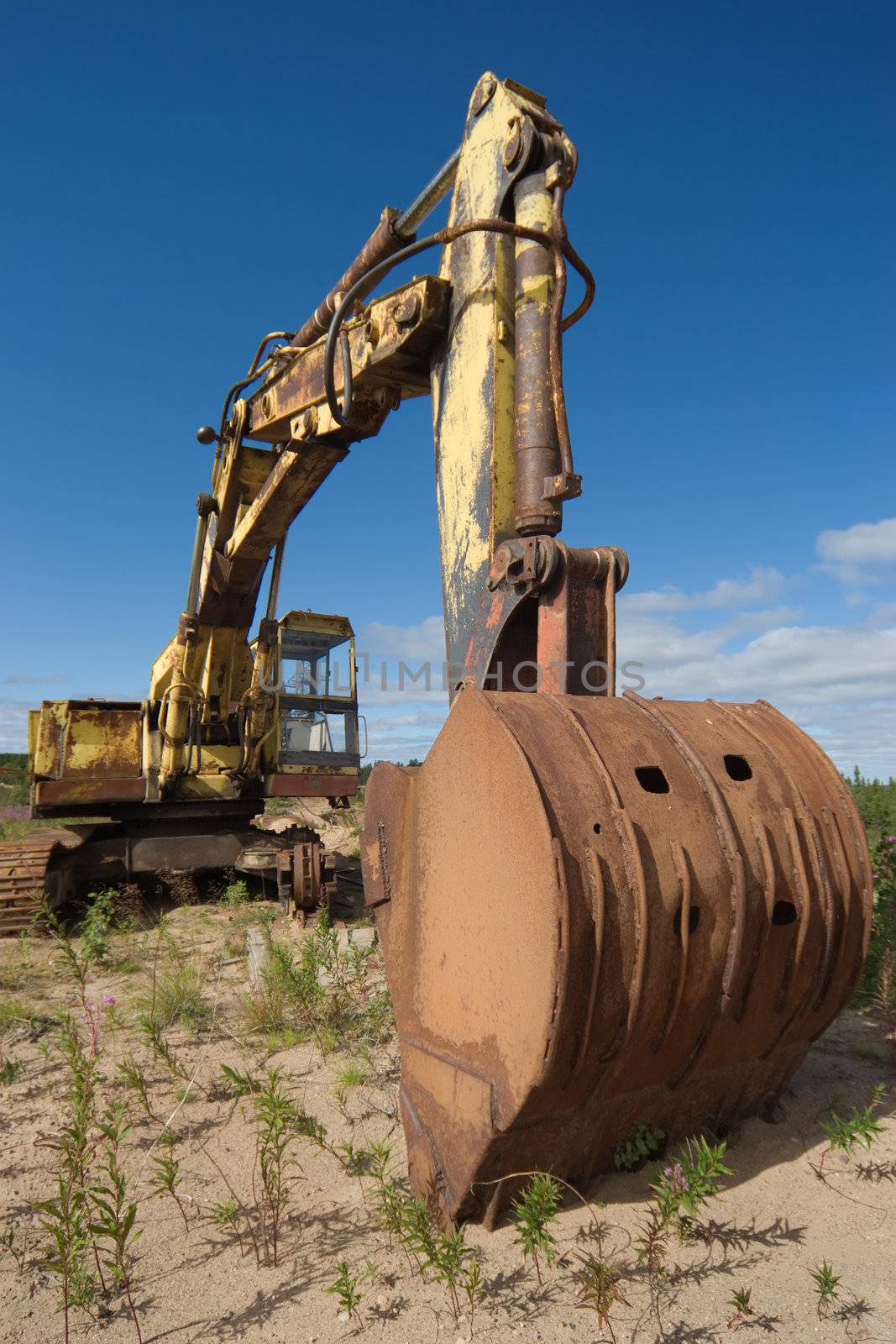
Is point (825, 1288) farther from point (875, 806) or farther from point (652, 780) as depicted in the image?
point (875, 806)

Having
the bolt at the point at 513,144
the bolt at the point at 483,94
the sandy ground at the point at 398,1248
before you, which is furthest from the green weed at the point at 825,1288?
the bolt at the point at 483,94

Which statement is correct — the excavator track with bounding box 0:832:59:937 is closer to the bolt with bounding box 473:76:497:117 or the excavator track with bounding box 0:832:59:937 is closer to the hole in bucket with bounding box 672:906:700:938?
the hole in bucket with bounding box 672:906:700:938

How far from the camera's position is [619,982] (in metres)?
2.00

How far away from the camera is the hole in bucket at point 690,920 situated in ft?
6.83

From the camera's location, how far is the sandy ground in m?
2.00

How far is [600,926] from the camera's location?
195cm

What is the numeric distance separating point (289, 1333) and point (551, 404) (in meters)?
2.96

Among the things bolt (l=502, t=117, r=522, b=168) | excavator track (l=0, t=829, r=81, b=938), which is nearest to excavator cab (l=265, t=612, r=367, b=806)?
excavator track (l=0, t=829, r=81, b=938)

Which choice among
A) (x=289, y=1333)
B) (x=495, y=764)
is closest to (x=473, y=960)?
(x=495, y=764)

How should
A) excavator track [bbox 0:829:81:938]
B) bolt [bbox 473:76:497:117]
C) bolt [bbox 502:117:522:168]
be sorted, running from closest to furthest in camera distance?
bolt [bbox 502:117:522:168]
bolt [bbox 473:76:497:117]
excavator track [bbox 0:829:81:938]

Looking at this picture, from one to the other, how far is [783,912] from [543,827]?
94 cm

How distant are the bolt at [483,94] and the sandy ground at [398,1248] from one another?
416 cm

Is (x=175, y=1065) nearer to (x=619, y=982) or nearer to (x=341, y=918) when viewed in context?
(x=619, y=982)

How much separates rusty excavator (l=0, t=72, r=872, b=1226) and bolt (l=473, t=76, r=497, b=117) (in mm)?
11
